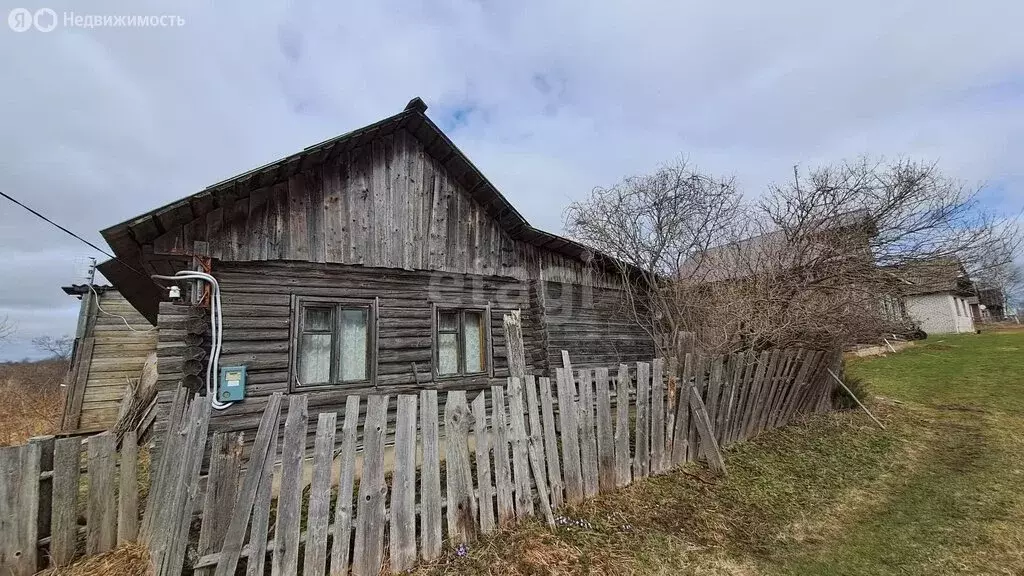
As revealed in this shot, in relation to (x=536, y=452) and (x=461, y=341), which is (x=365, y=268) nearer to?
(x=461, y=341)

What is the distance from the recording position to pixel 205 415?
11.2ft

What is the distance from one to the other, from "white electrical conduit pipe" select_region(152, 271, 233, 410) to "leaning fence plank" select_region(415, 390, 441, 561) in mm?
3812

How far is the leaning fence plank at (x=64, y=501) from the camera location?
395 cm

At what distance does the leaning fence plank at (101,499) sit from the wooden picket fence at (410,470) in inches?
11.4

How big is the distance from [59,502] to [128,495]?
0.50 meters

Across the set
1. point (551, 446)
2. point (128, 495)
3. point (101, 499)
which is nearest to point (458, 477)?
point (551, 446)

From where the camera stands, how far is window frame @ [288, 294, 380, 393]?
22.0 feet

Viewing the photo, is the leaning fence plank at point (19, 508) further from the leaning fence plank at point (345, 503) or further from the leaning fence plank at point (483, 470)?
the leaning fence plank at point (483, 470)

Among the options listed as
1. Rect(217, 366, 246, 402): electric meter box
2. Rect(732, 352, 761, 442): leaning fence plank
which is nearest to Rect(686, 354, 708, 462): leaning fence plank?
Rect(732, 352, 761, 442): leaning fence plank

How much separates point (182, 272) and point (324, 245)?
76.5 inches

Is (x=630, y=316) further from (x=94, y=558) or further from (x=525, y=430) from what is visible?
(x=94, y=558)

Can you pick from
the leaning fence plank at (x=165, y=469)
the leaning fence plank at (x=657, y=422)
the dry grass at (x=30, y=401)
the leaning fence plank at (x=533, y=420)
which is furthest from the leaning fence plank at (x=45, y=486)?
the leaning fence plank at (x=657, y=422)

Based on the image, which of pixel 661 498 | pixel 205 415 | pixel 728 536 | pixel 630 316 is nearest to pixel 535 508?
pixel 661 498

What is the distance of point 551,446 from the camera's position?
189 inches
